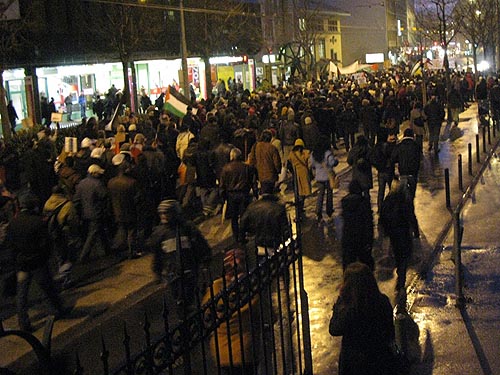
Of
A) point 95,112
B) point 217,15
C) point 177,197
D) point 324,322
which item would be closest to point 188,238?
point 324,322

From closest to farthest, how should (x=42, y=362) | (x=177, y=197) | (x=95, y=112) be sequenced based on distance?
(x=42, y=362), (x=177, y=197), (x=95, y=112)

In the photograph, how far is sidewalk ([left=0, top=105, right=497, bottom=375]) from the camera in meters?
8.85

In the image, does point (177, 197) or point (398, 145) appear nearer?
point (398, 145)

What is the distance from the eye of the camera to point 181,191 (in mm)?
15648

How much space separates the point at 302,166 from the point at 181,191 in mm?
2602

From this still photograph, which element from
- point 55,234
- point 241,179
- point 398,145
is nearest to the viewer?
point 55,234

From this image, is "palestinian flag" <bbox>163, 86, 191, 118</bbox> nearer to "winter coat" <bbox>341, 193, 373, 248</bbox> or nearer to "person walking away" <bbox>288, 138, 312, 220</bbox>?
"person walking away" <bbox>288, 138, 312, 220</bbox>

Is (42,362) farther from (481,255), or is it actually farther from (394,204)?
(481,255)

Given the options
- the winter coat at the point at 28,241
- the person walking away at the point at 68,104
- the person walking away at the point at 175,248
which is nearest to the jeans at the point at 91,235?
the winter coat at the point at 28,241

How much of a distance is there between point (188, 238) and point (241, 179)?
4841 mm

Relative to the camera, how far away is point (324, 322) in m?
9.26

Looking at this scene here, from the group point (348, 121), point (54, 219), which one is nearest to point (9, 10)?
point (348, 121)

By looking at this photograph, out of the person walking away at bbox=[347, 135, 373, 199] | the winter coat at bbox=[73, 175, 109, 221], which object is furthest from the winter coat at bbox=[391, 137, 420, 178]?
the winter coat at bbox=[73, 175, 109, 221]

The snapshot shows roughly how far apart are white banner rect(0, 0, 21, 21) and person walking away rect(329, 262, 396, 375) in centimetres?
1661
